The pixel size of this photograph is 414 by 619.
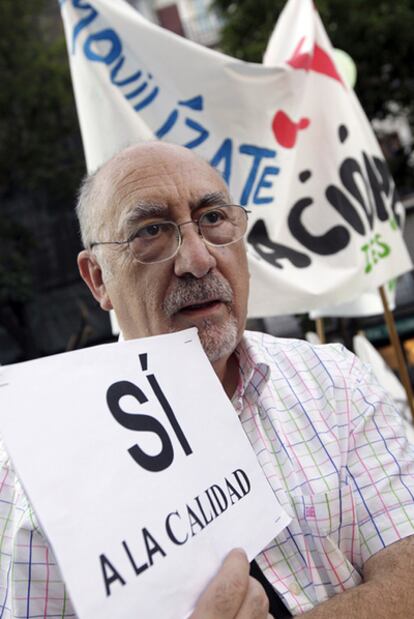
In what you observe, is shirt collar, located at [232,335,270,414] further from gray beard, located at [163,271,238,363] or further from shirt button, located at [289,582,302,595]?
shirt button, located at [289,582,302,595]

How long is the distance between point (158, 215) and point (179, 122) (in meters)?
1.54

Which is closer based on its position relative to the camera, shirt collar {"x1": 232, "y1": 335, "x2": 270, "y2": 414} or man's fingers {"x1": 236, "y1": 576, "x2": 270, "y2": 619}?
man's fingers {"x1": 236, "y1": 576, "x2": 270, "y2": 619}

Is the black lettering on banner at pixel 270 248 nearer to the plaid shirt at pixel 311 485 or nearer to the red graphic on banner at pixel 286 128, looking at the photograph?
the red graphic on banner at pixel 286 128

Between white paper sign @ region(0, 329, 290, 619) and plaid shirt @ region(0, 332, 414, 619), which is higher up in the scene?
white paper sign @ region(0, 329, 290, 619)

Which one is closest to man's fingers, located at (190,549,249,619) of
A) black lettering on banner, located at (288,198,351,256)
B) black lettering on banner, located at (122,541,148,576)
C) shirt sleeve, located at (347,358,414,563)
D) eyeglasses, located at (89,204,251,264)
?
black lettering on banner, located at (122,541,148,576)

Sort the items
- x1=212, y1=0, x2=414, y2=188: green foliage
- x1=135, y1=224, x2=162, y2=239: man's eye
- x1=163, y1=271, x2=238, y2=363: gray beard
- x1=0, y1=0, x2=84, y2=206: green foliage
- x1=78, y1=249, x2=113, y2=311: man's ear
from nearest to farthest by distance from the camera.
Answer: x1=163, y1=271, x2=238, y2=363: gray beard → x1=135, y1=224, x2=162, y2=239: man's eye → x1=78, y1=249, x2=113, y2=311: man's ear → x1=212, y1=0, x2=414, y2=188: green foliage → x1=0, y1=0, x2=84, y2=206: green foliage

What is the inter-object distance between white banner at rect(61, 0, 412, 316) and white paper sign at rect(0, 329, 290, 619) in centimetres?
174

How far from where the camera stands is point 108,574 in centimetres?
88

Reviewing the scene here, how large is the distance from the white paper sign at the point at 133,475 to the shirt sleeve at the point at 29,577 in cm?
35

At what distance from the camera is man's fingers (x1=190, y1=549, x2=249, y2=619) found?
0.94 metres

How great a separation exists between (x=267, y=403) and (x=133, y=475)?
2.13 ft

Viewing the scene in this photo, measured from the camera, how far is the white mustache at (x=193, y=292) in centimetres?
153

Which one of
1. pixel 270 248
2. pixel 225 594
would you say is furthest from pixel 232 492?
pixel 270 248

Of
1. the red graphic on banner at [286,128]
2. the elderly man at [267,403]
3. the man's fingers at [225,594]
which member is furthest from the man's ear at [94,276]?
the red graphic on banner at [286,128]
